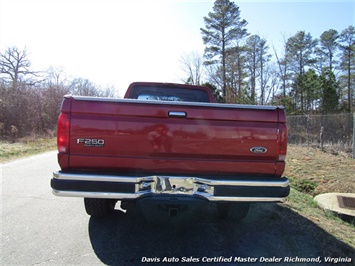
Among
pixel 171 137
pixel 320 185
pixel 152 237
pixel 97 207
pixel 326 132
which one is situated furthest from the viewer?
pixel 326 132

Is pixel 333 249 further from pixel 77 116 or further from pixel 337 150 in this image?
pixel 337 150

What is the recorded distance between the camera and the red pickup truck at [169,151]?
2.66 metres

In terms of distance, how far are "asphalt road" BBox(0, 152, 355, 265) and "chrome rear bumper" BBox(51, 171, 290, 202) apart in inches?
17.2

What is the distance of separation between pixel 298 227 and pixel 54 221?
3.54 m

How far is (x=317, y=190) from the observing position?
20.7 feet

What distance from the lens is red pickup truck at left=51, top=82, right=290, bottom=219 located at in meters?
2.66

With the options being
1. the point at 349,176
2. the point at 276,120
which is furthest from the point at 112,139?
the point at 349,176

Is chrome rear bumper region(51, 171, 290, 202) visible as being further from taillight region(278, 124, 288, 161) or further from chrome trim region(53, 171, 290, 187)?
taillight region(278, 124, 288, 161)

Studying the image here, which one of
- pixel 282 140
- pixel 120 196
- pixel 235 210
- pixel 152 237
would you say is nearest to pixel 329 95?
pixel 235 210

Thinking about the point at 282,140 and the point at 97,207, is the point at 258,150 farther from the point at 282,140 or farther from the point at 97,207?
the point at 97,207

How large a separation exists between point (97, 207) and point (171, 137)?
1.68 metres

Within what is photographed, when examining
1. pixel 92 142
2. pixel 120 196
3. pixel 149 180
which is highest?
pixel 92 142

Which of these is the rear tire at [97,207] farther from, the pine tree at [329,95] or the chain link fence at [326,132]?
the pine tree at [329,95]

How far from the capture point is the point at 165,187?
2.70m
